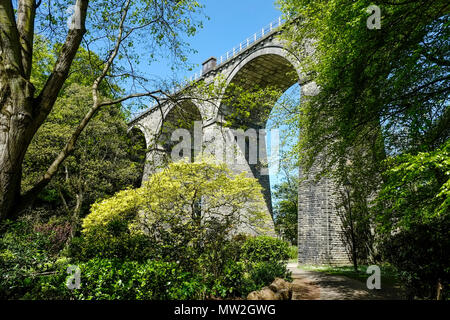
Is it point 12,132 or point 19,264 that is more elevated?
point 12,132

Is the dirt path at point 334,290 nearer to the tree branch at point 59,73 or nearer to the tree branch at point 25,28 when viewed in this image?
the tree branch at point 59,73

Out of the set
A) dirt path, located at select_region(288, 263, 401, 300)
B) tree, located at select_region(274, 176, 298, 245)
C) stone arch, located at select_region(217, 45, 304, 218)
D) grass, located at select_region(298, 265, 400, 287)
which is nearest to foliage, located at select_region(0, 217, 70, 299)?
dirt path, located at select_region(288, 263, 401, 300)

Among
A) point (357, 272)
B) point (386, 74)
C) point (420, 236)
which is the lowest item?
point (357, 272)

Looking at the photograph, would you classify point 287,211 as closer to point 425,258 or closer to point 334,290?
point 334,290

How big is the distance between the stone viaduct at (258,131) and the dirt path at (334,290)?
2.71 m

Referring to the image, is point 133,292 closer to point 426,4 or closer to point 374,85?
point 374,85

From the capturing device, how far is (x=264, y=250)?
34.4 feet

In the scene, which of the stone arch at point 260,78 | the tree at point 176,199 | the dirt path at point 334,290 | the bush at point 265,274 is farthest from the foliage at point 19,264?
the stone arch at point 260,78

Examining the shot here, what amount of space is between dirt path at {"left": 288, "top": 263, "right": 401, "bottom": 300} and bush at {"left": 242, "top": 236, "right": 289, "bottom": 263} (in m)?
1.99

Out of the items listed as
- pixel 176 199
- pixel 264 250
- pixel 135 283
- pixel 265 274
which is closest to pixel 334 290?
pixel 265 274

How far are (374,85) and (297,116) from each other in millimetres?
3183

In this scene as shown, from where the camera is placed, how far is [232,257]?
229 inches

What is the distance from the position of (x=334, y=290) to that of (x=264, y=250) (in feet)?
13.2

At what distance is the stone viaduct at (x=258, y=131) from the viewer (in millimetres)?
5602
